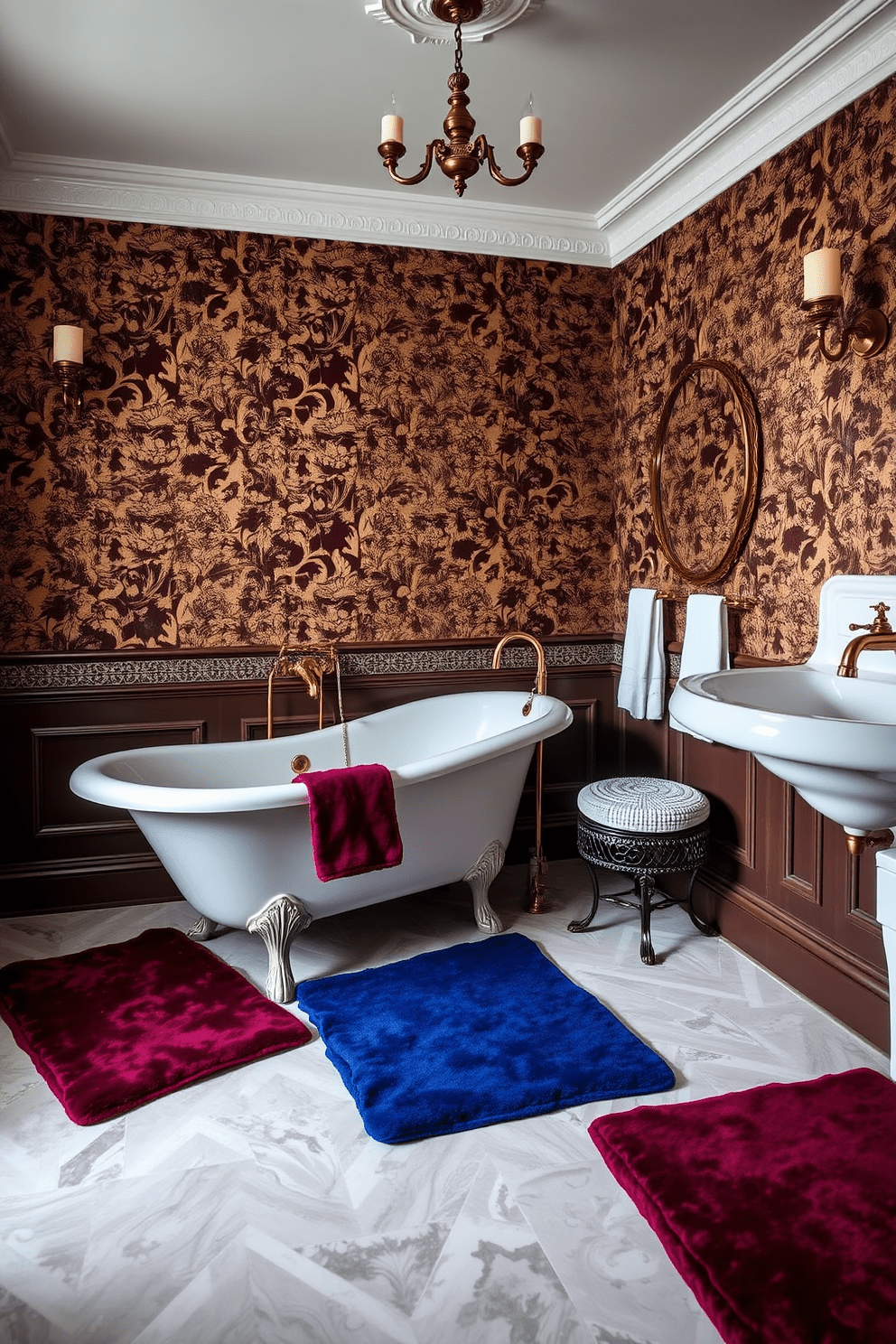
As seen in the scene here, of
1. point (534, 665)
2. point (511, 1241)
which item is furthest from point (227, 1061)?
point (534, 665)

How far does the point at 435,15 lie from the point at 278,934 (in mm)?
2288

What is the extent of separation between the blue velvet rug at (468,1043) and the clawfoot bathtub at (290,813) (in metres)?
0.23

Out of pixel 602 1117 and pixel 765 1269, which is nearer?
pixel 765 1269

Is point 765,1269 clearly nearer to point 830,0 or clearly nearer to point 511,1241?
point 511,1241

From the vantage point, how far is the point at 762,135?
2580 mm

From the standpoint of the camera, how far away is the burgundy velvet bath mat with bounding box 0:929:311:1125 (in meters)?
2.08

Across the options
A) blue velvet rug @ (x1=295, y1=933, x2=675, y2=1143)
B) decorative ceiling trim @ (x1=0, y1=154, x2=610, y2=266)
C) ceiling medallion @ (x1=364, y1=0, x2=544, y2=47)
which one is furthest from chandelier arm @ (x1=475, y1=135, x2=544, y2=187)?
blue velvet rug @ (x1=295, y1=933, x2=675, y2=1143)

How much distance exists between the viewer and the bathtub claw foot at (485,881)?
288 centimetres

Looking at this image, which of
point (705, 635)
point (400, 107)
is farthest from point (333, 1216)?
point (400, 107)

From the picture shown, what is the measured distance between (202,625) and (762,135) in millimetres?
2265

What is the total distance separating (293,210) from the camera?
10.4 ft

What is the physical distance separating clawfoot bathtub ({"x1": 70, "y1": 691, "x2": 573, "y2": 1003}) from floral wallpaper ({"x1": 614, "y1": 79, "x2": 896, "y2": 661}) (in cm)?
80

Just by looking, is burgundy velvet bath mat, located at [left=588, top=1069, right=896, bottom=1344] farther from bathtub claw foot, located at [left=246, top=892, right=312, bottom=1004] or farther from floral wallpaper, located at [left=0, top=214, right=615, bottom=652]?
floral wallpaper, located at [left=0, top=214, right=615, bottom=652]

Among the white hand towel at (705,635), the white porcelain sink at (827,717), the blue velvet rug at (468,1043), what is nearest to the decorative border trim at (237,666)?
the white hand towel at (705,635)
